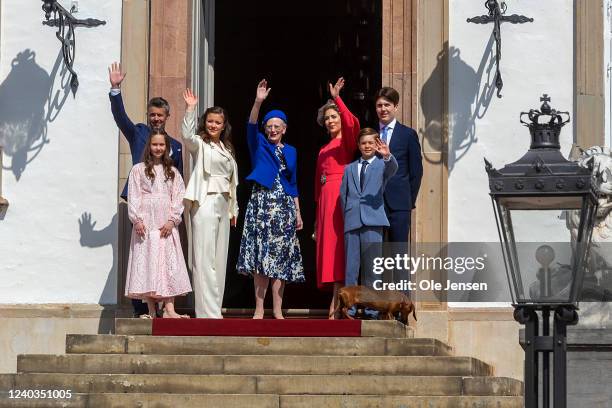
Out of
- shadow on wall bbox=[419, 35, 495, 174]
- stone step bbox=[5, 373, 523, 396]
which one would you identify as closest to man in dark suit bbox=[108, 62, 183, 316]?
stone step bbox=[5, 373, 523, 396]

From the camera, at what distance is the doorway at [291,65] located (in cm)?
1902

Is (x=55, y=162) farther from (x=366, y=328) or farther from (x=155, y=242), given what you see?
(x=366, y=328)

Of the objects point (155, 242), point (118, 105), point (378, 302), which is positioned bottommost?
point (378, 302)

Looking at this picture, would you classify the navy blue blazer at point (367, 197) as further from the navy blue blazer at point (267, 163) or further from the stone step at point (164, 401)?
the stone step at point (164, 401)

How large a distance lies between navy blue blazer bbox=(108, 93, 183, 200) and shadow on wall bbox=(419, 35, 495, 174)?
1958 mm

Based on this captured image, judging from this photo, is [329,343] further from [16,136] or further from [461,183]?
[16,136]

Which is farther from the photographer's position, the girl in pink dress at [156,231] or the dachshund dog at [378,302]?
the girl in pink dress at [156,231]

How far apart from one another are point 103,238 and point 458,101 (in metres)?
3.00

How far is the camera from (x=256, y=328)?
41.9 ft

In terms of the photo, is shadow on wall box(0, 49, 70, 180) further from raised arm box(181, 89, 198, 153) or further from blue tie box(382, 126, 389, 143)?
blue tie box(382, 126, 389, 143)

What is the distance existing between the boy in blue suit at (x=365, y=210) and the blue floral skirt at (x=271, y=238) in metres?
0.50

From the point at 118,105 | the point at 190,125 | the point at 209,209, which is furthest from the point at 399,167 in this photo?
the point at 118,105

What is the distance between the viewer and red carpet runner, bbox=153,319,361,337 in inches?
501

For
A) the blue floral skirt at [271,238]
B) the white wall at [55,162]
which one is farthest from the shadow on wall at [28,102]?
the blue floral skirt at [271,238]
